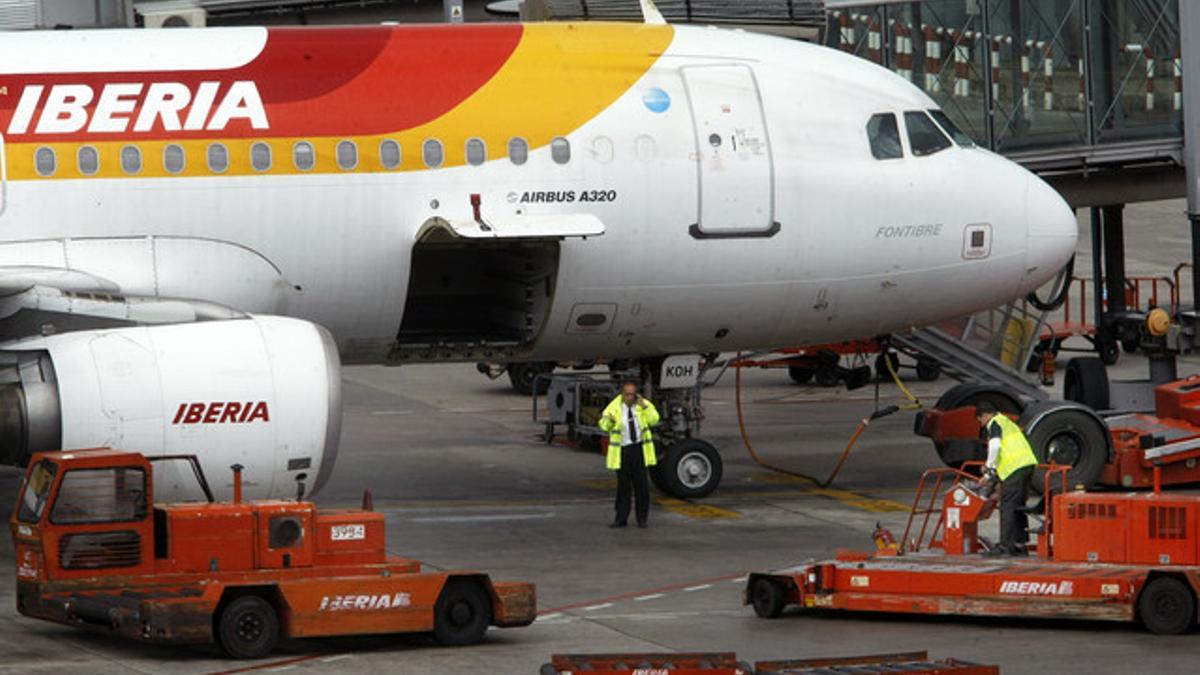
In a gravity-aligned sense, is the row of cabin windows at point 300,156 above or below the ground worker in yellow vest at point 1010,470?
above

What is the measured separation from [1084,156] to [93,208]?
17721 millimetres

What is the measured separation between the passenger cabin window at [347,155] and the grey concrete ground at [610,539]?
13.3 feet

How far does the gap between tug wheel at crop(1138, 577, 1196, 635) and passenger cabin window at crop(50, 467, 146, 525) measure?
839 centimetres

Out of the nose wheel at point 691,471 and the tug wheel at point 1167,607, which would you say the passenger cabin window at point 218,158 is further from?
the tug wheel at point 1167,607

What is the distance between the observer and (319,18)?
45.4 m

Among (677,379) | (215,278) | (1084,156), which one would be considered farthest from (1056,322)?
(215,278)

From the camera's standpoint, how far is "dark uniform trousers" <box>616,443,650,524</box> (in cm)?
2544

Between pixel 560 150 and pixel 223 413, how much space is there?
6.00m

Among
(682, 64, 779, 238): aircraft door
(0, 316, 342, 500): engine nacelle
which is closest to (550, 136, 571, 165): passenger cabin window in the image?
(682, 64, 779, 238): aircraft door

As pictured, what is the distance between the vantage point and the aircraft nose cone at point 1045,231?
2727 centimetres

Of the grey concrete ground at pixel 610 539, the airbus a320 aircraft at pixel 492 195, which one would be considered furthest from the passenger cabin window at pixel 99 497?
the airbus a320 aircraft at pixel 492 195

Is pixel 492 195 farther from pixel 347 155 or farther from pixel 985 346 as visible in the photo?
pixel 985 346

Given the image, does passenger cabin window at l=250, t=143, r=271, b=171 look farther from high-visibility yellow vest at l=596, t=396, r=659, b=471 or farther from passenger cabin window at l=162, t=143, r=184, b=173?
high-visibility yellow vest at l=596, t=396, r=659, b=471

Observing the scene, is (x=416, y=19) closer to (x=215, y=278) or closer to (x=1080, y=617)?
(x=215, y=278)
